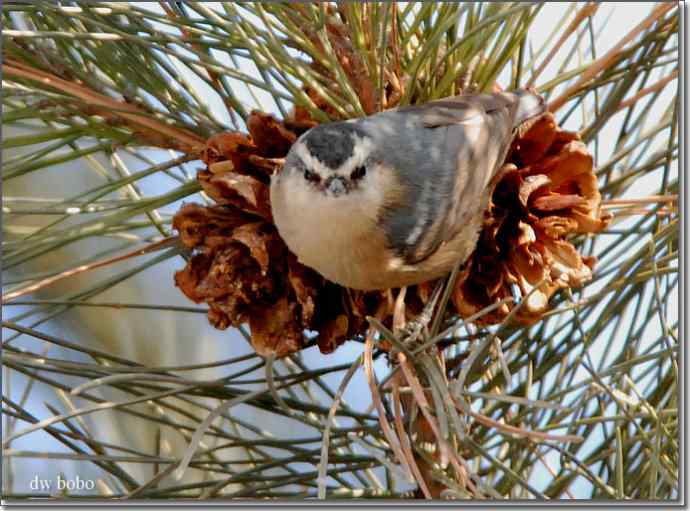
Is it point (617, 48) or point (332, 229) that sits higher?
point (617, 48)

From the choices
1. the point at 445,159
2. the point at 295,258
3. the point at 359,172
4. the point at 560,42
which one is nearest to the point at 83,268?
the point at 295,258

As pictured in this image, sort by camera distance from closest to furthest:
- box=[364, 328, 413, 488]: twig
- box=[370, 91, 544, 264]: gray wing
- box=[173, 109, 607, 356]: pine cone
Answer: box=[364, 328, 413, 488]: twig, box=[173, 109, 607, 356]: pine cone, box=[370, 91, 544, 264]: gray wing

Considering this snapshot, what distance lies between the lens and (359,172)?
1.41m

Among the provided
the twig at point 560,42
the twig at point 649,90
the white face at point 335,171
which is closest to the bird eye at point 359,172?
the white face at point 335,171

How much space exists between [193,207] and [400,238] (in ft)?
1.09

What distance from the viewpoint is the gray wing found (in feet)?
4.19

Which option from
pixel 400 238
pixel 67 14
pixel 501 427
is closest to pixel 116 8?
pixel 67 14

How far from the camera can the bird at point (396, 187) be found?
→ 124 cm

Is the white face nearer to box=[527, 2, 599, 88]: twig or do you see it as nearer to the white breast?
the white breast

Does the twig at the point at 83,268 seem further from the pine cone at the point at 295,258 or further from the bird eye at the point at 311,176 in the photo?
the bird eye at the point at 311,176

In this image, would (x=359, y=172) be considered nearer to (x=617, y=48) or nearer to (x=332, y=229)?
(x=332, y=229)

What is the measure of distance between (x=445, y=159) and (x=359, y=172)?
14cm

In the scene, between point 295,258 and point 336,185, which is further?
point 336,185

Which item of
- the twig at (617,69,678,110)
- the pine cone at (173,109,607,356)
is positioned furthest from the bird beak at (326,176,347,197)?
the twig at (617,69,678,110)
